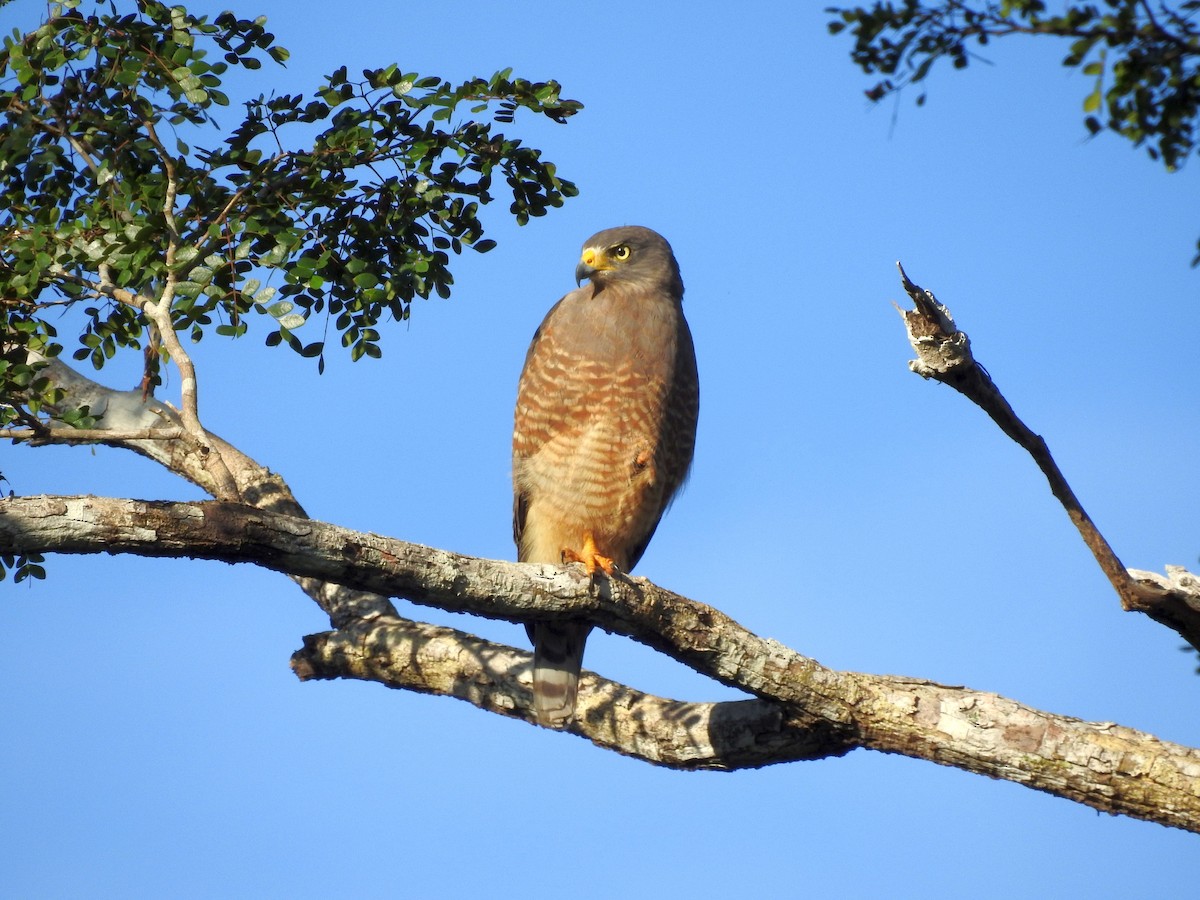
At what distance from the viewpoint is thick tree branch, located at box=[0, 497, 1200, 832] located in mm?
3539

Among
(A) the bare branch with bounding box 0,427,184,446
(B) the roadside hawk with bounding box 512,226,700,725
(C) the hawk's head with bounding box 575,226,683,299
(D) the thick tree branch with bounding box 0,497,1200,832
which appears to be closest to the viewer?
(D) the thick tree branch with bounding box 0,497,1200,832

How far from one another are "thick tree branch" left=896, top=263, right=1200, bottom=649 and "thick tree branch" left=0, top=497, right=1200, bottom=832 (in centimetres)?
53

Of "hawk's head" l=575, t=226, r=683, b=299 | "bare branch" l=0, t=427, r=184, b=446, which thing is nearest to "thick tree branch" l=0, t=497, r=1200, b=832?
"bare branch" l=0, t=427, r=184, b=446

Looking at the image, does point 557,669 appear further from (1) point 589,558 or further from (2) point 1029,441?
(2) point 1029,441

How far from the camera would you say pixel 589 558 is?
5.04m

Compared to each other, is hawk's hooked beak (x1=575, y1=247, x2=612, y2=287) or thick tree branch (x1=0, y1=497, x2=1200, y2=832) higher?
hawk's hooked beak (x1=575, y1=247, x2=612, y2=287)

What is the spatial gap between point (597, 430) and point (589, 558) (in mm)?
689

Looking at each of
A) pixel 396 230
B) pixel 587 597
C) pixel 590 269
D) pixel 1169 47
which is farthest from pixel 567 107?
pixel 1169 47

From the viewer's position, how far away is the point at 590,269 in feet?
19.7

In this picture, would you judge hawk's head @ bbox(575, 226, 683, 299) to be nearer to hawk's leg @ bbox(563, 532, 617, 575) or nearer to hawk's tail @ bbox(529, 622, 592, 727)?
hawk's leg @ bbox(563, 532, 617, 575)

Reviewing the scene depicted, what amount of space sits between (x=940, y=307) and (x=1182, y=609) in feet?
4.35

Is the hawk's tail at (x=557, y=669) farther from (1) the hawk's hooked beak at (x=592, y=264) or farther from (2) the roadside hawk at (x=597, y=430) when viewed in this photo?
(1) the hawk's hooked beak at (x=592, y=264)

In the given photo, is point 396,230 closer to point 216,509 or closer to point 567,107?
point 567,107

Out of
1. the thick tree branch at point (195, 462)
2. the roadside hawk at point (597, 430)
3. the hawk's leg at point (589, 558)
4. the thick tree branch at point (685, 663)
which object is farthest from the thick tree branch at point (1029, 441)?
the thick tree branch at point (195, 462)
